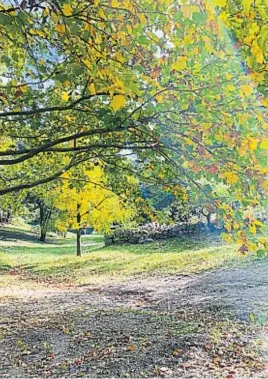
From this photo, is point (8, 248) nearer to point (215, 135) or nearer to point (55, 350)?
point (55, 350)

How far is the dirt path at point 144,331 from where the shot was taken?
2.63 m

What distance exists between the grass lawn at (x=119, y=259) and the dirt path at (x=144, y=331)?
4.66 ft

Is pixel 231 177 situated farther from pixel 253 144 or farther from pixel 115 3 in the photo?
pixel 115 3

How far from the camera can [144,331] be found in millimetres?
3488

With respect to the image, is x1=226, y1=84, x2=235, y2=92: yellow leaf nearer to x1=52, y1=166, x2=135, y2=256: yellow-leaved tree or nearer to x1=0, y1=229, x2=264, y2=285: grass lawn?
x1=0, y1=229, x2=264, y2=285: grass lawn

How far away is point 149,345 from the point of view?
10.0ft

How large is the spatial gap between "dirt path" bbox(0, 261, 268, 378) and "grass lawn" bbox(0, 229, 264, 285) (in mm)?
1420

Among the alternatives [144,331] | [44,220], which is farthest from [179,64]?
[44,220]

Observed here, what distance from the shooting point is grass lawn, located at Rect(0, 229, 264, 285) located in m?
7.27

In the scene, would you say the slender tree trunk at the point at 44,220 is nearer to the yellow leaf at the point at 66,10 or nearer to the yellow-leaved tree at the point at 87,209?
the yellow-leaved tree at the point at 87,209

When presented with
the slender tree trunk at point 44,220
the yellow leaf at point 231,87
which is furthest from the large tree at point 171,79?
the slender tree trunk at point 44,220

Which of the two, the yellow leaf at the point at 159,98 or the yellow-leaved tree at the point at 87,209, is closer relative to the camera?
the yellow leaf at the point at 159,98

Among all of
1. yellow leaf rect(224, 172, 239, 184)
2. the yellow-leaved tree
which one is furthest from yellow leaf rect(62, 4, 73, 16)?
the yellow-leaved tree

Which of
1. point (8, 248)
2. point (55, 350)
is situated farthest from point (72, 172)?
point (8, 248)
